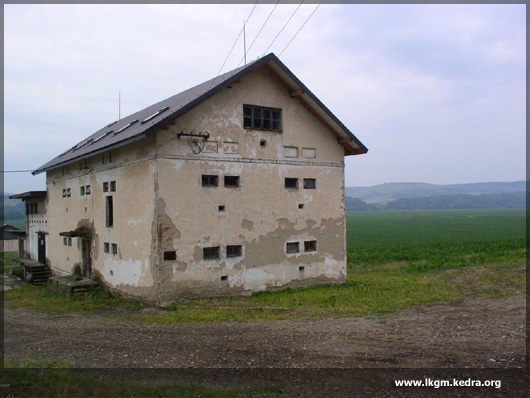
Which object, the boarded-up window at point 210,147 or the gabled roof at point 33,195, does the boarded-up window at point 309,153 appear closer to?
the boarded-up window at point 210,147

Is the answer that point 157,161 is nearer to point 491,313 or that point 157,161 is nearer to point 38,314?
point 38,314

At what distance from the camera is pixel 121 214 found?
17.5 m

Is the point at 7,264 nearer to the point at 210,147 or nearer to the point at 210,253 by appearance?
the point at 210,253

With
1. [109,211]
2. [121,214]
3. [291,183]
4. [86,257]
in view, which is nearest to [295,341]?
[291,183]

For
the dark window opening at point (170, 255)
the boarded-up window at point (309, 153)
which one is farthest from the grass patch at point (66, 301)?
the boarded-up window at point (309, 153)

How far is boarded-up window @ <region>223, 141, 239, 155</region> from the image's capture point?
55.5ft

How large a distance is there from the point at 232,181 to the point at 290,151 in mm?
2901

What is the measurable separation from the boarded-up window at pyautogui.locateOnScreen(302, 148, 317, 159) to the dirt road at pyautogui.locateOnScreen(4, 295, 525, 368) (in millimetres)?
7769

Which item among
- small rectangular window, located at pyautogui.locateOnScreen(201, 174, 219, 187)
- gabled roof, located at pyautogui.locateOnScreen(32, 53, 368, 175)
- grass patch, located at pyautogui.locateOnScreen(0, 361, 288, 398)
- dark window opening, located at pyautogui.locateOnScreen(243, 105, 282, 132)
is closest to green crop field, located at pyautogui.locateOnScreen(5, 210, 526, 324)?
small rectangular window, located at pyautogui.locateOnScreen(201, 174, 219, 187)

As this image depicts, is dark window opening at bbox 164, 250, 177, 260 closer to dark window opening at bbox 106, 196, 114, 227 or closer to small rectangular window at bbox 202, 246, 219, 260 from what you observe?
small rectangular window at bbox 202, 246, 219, 260

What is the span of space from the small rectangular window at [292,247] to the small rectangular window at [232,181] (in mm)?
3240

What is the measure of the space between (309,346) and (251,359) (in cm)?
151

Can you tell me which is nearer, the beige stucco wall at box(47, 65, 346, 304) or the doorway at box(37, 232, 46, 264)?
the beige stucco wall at box(47, 65, 346, 304)

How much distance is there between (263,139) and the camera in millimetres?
17891
